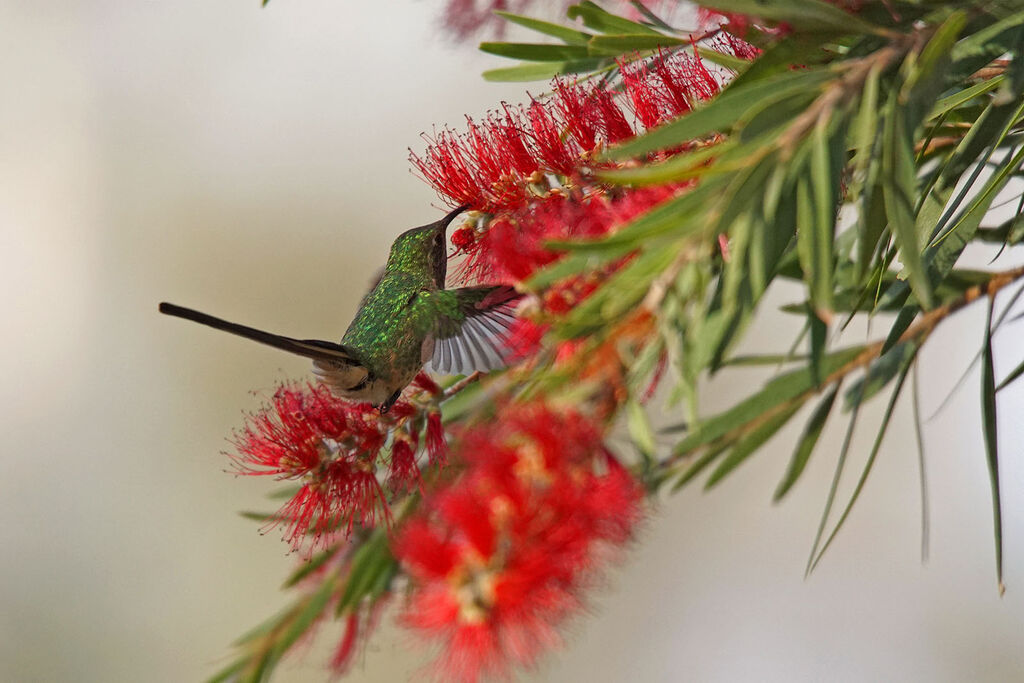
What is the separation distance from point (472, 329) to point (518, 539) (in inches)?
14.5

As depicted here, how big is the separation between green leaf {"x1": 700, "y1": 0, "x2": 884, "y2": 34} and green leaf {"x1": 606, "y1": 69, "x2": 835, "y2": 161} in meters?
0.02

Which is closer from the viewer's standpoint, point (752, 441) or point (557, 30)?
point (752, 441)

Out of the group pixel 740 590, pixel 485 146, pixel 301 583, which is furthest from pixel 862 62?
pixel 740 590

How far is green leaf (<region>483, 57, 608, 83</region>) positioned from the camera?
21.8 inches

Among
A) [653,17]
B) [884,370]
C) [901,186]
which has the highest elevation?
[653,17]

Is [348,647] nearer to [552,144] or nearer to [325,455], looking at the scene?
[325,455]

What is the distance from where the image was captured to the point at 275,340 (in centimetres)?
47

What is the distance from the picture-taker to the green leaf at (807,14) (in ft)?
1.15

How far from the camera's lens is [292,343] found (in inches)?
20.3

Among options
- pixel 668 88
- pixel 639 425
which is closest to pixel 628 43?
pixel 668 88

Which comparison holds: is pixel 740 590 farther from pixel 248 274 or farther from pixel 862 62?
pixel 862 62

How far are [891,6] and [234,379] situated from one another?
272cm

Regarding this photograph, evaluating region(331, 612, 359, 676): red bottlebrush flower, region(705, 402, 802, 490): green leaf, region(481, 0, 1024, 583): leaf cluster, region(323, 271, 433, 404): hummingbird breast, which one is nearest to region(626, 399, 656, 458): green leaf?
region(481, 0, 1024, 583): leaf cluster

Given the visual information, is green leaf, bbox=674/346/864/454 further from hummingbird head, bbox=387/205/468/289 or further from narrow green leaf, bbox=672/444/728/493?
hummingbird head, bbox=387/205/468/289
